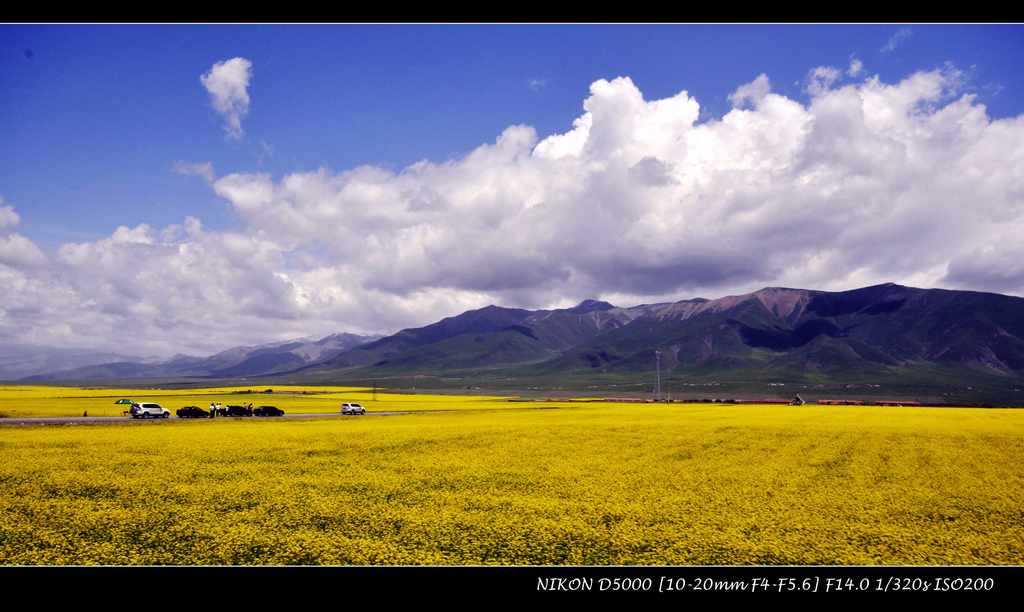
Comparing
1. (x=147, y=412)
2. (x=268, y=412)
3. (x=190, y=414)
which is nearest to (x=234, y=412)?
(x=268, y=412)

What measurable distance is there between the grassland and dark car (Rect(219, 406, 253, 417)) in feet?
98.4

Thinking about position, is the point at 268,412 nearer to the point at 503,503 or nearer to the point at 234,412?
the point at 234,412

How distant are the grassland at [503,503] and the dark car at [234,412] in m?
30.0

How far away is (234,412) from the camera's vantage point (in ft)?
234

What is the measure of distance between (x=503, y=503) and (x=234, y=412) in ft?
203

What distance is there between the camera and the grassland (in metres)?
15.6

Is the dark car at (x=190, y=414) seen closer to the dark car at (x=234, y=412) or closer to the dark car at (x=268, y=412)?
the dark car at (x=234, y=412)

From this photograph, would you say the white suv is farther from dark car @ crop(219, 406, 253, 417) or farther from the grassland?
the grassland

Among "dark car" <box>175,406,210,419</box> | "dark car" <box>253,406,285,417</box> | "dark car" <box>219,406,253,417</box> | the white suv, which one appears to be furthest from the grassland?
"dark car" <box>253,406,285,417</box>

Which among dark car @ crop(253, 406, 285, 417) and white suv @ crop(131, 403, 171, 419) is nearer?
white suv @ crop(131, 403, 171, 419)

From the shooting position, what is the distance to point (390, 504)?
2098cm
